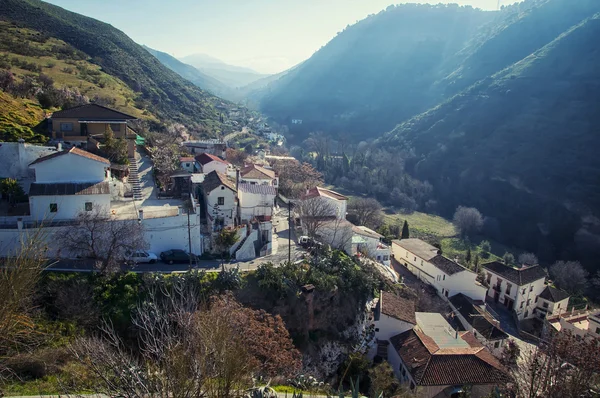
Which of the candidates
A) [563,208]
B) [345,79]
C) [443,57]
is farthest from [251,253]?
[443,57]

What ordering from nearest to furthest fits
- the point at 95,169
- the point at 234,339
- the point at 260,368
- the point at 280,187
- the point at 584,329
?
the point at 234,339 → the point at 260,368 → the point at 95,169 → the point at 584,329 → the point at 280,187

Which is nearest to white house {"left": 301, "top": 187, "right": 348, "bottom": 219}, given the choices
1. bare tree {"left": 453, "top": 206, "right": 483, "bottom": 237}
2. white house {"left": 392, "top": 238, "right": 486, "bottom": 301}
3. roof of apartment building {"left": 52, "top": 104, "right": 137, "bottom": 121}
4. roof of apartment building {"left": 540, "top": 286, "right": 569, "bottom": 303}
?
white house {"left": 392, "top": 238, "right": 486, "bottom": 301}

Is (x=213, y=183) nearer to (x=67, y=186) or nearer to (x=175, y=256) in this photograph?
(x=175, y=256)

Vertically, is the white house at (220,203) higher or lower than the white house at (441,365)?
higher

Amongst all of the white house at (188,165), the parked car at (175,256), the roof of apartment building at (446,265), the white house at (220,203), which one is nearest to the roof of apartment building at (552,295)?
the roof of apartment building at (446,265)

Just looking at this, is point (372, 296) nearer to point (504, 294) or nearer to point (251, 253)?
point (251, 253)

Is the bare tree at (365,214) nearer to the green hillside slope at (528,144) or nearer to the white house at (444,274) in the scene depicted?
the white house at (444,274)

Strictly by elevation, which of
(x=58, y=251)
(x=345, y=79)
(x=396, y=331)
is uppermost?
(x=345, y=79)
